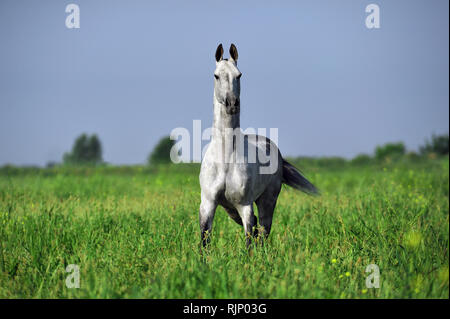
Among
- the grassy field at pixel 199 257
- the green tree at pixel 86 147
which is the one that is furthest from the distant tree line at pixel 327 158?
the grassy field at pixel 199 257

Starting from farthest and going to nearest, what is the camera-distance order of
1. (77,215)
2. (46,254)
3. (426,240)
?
(77,215) → (426,240) → (46,254)

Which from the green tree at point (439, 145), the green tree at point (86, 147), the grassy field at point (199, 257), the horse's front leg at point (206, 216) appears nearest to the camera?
the grassy field at point (199, 257)

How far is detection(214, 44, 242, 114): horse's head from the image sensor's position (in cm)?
431

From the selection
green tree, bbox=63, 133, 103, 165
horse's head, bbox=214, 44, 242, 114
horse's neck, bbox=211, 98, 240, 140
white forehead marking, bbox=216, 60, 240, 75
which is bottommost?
horse's neck, bbox=211, 98, 240, 140

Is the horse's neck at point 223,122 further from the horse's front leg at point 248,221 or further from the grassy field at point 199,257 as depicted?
the grassy field at point 199,257

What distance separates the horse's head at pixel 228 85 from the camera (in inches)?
170

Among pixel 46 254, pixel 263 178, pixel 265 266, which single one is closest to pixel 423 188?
pixel 263 178

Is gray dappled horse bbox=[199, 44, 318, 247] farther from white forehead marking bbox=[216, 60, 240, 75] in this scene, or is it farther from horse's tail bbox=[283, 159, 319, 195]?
horse's tail bbox=[283, 159, 319, 195]

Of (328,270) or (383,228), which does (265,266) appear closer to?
(328,270)

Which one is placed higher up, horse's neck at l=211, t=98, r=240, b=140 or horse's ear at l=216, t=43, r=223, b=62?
horse's ear at l=216, t=43, r=223, b=62

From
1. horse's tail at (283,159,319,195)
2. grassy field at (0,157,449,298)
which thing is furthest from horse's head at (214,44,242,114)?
horse's tail at (283,159,319,195)
